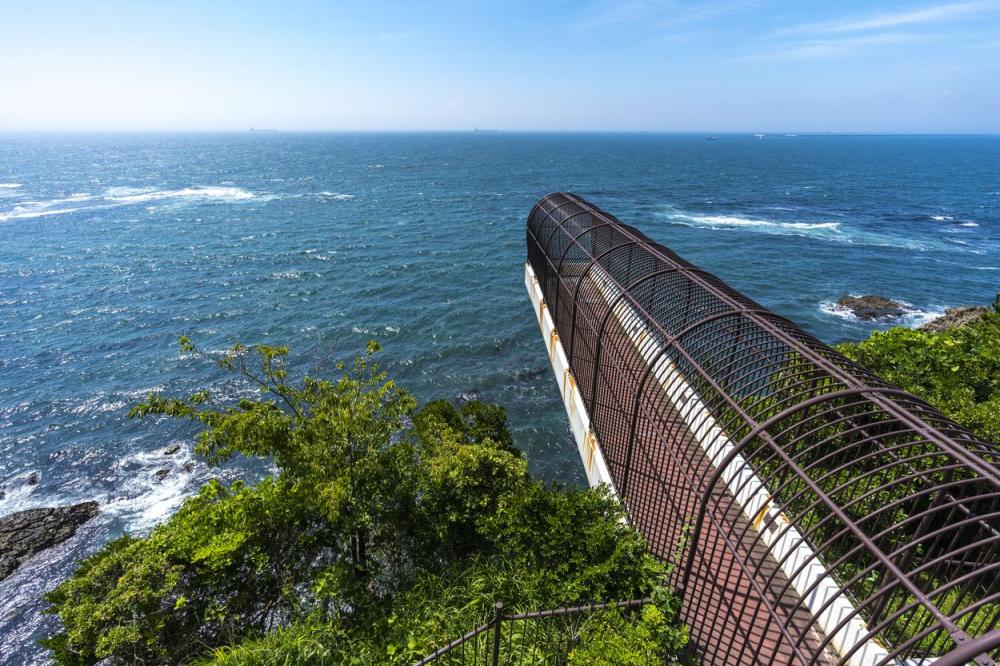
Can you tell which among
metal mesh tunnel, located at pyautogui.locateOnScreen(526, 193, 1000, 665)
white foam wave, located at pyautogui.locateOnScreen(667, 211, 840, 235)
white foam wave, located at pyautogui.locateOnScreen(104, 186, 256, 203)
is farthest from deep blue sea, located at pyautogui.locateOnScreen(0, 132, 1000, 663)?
metal mesh tunnel, located at pyautogui.locateOnScreen(526, 193, 1000, 665)

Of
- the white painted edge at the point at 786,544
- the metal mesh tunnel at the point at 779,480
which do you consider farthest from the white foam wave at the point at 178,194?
the white painted edge at the point at 786,544

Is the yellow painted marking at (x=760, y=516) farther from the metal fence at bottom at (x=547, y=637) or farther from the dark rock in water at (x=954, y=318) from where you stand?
the dark rock in water at (x=954, y=318)

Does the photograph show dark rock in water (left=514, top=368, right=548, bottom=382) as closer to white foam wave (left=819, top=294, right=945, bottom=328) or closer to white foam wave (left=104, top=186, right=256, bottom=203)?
white foam wave (left=819, top=294, right=945, bottom=328)

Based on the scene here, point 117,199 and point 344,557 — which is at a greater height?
point 117,199

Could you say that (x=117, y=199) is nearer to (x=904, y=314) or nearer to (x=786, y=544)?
(x=786, y=544)

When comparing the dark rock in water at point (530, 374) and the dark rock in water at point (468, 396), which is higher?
the dark rock in water at point (530, 374)

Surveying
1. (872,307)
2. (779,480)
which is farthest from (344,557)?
(872,307)
